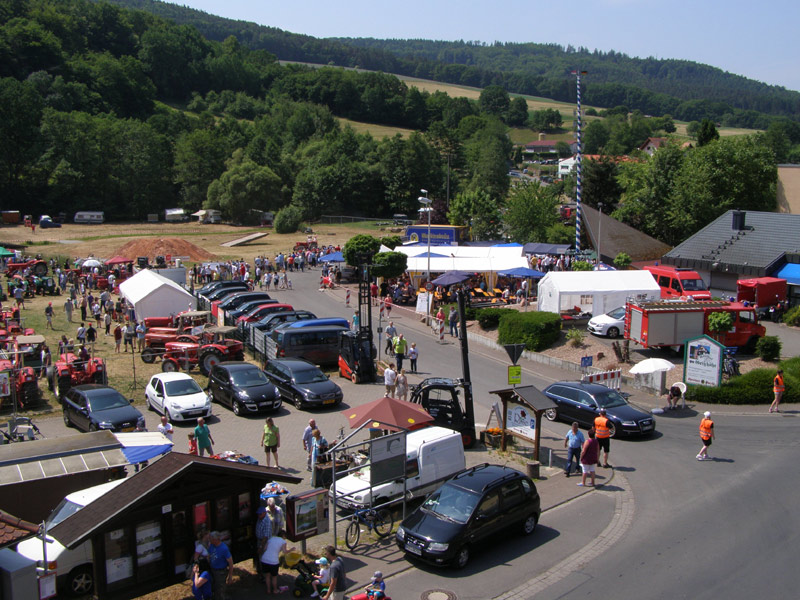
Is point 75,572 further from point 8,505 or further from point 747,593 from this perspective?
point 747,593

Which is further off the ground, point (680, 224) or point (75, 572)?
point (680, 224)

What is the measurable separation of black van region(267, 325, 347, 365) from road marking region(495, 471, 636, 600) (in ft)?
41.6

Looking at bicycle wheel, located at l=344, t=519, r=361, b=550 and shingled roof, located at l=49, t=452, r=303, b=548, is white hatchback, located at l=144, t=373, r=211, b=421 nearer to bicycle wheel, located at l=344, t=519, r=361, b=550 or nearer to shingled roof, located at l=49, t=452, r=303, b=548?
bicycle wheel, located at l=344, t=519, r=361, b=550

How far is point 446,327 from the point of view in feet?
107

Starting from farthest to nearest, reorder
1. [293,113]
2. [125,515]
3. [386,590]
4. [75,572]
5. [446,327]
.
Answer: [293,113] < [446,327] < [386,590] < [75,572] < [125,515]

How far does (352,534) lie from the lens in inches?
480

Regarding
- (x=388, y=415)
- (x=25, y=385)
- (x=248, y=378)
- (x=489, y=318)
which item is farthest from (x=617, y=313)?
(x=25, y=385)

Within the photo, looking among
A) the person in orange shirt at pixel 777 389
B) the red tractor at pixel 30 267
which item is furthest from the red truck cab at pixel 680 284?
the red tractor at pixel 30 267

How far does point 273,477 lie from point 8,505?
445cm

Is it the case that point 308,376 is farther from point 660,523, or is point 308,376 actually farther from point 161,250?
point 161,250

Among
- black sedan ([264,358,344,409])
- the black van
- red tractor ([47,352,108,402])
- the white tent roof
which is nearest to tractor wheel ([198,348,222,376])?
the black van

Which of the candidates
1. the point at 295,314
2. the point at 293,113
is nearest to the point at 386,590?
the point at 295,314

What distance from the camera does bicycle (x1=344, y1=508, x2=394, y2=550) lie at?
12172mm

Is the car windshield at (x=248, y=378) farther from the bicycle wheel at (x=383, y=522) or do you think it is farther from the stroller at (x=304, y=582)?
the stroller at (x=304, y=582)
